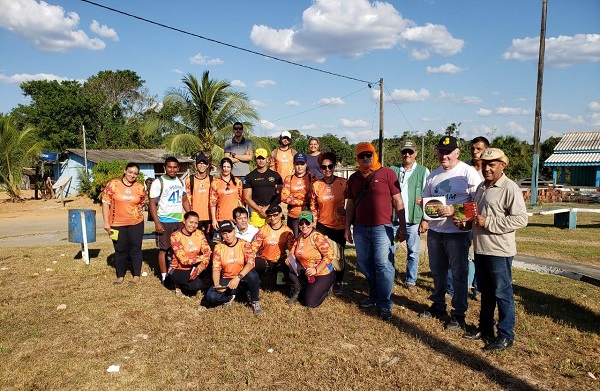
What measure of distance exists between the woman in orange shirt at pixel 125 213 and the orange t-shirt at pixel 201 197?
0.74 meters

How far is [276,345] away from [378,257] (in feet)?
4.97

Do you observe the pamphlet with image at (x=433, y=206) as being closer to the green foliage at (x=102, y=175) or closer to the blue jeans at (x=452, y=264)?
the blue jeans at (x=452, y=264)

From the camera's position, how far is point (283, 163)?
686 centimetres

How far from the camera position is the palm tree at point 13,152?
2241 cm

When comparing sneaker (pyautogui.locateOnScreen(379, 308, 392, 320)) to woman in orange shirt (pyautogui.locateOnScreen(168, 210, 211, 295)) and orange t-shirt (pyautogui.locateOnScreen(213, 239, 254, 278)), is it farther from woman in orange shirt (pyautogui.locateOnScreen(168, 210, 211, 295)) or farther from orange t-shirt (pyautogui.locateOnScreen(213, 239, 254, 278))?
woman in orange shirt (pyautogui.locateOnScreen(168, 210, 211, 295))

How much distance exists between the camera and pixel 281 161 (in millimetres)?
6859

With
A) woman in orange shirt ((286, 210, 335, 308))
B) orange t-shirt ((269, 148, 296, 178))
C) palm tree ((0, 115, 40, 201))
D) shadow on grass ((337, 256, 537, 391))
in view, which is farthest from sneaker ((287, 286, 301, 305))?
palm tree ((0, 115, 40, 201))

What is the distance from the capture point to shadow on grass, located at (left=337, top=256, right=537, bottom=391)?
3.44m

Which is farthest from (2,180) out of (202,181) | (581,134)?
(581,134)

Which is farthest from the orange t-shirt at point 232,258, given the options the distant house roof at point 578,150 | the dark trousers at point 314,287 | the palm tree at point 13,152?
the distant house roof at point 578,150

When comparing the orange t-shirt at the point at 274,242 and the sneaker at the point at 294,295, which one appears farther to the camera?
the orange t-shirt at the point at 274,242

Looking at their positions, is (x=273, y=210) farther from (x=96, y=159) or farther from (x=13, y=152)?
(x=96, y=159)

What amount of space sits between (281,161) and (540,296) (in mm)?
4252

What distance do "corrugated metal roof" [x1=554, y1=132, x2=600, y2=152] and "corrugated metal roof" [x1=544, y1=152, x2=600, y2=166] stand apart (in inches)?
14.9
